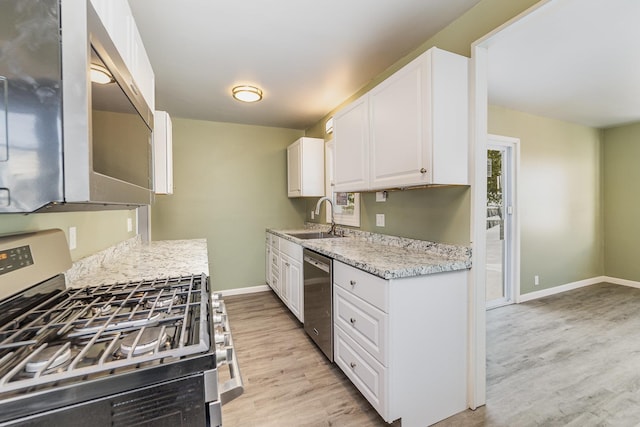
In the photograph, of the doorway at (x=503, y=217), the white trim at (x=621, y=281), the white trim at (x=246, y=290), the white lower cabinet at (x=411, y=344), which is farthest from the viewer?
the white trim at (x=621, y=281)

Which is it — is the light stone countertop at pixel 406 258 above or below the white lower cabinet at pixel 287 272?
above

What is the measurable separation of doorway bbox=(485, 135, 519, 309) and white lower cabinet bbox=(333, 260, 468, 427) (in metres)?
2.14

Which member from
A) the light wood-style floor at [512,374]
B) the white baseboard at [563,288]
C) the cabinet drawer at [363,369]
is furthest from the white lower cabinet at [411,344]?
the white baseboard at [563,288]

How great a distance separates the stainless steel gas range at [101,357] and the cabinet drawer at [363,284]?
2.81ft

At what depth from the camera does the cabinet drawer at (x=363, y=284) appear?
1.46 meters

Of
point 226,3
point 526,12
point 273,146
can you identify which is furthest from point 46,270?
point 273,146

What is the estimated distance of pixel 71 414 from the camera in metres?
0.50

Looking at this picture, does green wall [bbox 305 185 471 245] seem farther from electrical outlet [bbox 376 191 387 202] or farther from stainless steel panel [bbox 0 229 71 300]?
stainless steel panel [bbox 0 229 71 300]

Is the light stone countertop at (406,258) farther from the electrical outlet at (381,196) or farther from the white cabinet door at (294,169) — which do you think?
the white cabinet door at (294,169)

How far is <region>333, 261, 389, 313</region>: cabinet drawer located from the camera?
57.5 inches

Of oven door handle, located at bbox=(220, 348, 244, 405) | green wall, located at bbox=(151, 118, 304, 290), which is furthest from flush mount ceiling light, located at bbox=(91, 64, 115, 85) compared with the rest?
Result: green wall, located at bbox=(151, 118, 304, 290)

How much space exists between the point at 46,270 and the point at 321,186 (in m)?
2.96

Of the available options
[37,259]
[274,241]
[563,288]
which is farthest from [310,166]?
[563,288]

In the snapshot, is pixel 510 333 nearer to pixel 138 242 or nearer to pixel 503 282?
pixel 503 282
